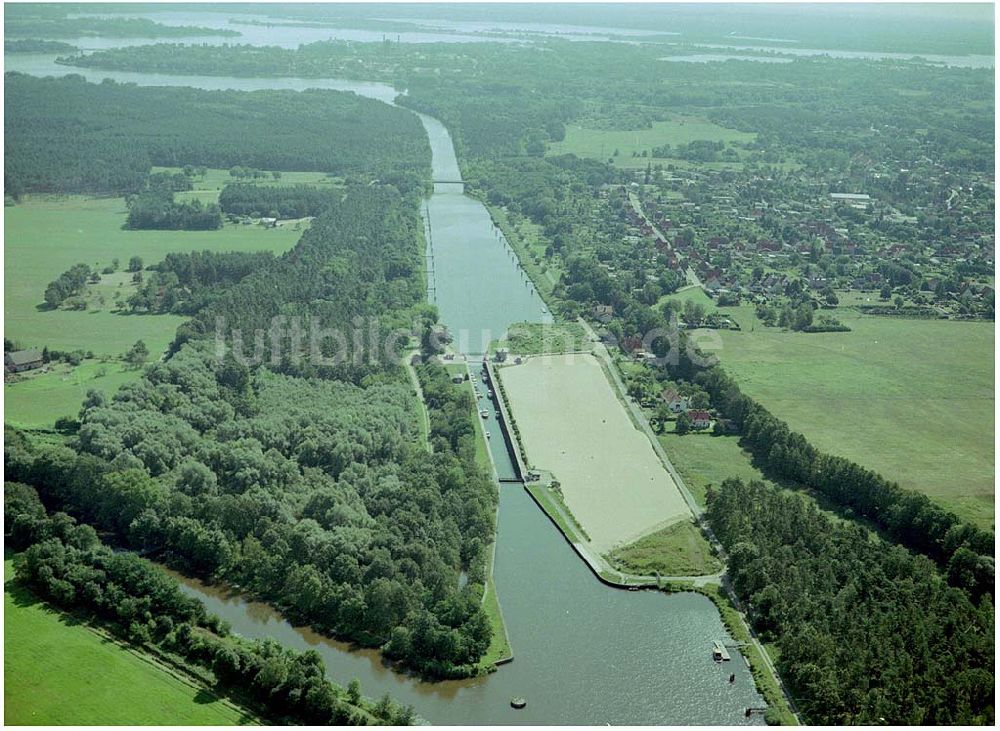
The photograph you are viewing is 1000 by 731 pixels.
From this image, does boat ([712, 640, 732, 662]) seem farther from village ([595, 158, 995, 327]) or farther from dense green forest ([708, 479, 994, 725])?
village ([595, 158, 995, 327])

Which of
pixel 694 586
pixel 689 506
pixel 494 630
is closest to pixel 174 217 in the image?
pixel 689 506

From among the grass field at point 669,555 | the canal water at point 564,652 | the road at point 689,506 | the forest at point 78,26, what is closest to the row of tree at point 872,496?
the road at point 689,506

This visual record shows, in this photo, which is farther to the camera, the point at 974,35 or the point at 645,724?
the point at 974,35

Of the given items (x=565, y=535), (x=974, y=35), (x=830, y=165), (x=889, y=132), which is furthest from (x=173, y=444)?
(x=974, y=35)

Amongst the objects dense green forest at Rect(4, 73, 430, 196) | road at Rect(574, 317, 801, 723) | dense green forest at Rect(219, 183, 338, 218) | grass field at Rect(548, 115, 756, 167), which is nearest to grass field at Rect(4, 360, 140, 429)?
road at Rect(574, 317, 801, 723)

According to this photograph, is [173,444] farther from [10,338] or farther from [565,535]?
[10,338]

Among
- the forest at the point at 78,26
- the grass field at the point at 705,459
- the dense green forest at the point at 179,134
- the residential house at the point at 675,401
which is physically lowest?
the grass field at the point at 705,459

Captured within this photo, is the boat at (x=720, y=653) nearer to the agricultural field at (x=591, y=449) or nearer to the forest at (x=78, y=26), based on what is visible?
the agricultural field at (x=591, y=449)
